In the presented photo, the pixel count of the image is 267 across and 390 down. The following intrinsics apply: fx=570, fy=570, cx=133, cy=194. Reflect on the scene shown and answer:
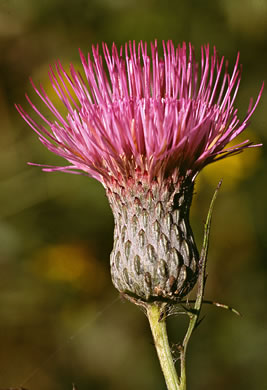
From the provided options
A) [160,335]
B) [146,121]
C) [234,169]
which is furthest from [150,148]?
[234,169]

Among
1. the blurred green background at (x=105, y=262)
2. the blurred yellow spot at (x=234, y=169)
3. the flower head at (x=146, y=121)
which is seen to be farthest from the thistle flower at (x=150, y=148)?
the blurred yellow spot at (x=234, y=169)

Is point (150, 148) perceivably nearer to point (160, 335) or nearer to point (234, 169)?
point (160, 335)

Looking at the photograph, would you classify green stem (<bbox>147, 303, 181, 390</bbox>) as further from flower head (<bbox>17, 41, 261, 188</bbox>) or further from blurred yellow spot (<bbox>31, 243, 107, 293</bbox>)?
blurred yellow spot (<bbox>31, 243, 107, 293</bbox>)

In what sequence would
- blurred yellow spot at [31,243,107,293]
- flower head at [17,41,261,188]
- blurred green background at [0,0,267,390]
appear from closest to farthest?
flower head at [17,41,261,188], blurred green background at [0,0,267,390], blurred yellow spot at [31,243,107,293]

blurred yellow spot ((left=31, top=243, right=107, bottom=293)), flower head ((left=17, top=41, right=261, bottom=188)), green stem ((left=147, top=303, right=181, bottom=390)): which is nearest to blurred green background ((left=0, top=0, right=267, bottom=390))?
blurred yellow spot ((left=31, top=243, right=107, bottom=293))

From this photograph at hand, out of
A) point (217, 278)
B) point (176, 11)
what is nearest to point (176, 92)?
point (217, 278)

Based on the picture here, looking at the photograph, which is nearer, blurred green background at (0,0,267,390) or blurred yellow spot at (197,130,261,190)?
blurred green background at (0,0,267,390)

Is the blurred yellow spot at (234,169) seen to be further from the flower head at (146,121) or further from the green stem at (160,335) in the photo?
the green stem at (160,335)
